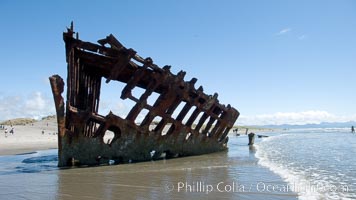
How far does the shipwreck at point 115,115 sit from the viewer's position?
967cm

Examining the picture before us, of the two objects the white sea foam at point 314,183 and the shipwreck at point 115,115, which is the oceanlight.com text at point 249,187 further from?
the shipwreck at point 115,115

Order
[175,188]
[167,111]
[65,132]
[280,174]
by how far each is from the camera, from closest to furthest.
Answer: [175,188], [280,174], [65,132], [167,111]

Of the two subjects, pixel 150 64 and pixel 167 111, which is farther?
pixel 167 111

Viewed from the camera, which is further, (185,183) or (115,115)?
(115,115)

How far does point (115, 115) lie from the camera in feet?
33.0

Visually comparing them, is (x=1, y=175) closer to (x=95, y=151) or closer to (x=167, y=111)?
(x=95, y=151)

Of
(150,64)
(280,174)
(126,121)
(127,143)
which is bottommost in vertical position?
(280,174)

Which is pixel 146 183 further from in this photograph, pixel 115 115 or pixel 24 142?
pixel 24 142

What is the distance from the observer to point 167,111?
1170cm

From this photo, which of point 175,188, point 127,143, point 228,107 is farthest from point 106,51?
point 228,107

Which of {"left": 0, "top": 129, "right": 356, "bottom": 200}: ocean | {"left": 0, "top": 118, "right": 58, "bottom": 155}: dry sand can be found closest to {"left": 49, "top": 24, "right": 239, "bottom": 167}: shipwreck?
{"left": 0, "top": 129, "right": 356, "bottom": 200}: ocean

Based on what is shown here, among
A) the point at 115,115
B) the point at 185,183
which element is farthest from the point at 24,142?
the point at 185,183

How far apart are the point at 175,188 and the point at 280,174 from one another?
3.03m

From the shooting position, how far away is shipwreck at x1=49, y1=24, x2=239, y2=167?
9672 millimetres
